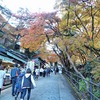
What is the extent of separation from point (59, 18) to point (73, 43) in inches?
141

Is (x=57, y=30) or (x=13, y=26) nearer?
(x=57, y=30)

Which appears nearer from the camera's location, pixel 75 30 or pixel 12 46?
pixel 75 30

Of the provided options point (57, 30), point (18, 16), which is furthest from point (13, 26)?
point (57, 30)

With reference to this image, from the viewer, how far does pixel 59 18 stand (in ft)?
57.7

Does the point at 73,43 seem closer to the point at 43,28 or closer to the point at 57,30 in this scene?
the point at 57,30

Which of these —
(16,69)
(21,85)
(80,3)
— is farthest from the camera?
(80,3)

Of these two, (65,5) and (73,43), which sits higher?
(65,5)

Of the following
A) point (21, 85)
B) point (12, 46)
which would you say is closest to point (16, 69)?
point (21, 85)

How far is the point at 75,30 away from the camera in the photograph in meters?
17.6

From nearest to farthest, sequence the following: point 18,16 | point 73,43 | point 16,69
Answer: point 16,69, point 73,43, point 18,16

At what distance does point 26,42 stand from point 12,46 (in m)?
16.5

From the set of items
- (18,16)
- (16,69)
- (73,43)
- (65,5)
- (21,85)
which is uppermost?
(18,16)

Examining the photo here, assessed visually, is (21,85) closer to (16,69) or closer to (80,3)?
(16,69)

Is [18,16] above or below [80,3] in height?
above
